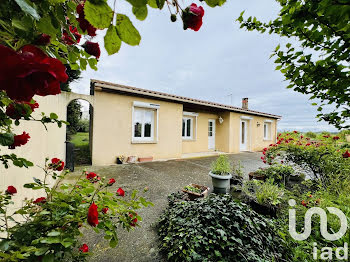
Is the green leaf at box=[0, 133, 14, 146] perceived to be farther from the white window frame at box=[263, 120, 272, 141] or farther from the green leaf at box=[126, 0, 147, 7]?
the white window frame at box=[263, 120, 272, 141]

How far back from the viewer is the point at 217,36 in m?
7.25

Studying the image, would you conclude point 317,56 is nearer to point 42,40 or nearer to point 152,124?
point 42,40

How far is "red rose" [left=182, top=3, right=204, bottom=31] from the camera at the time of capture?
0.59 meters

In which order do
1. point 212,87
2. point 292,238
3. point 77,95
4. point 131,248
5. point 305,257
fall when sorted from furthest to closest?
point 212,87, point 77,95, point 131,248, point 292,238, point 305,257

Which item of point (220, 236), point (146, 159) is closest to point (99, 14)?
point (220, 236)

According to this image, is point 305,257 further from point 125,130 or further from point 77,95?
point 77,95

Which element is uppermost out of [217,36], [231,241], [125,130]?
[217,36]

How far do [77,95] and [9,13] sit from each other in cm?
589

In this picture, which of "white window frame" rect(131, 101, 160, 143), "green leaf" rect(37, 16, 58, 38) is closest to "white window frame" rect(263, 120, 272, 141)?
"white window frame" rect(131, 101, 160, 143)

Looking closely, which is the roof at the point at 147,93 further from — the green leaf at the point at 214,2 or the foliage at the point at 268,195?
the green leaf at the point at 214,2

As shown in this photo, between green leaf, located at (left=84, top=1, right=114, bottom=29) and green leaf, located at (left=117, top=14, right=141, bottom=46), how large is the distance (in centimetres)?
3

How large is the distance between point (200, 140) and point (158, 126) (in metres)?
3.56

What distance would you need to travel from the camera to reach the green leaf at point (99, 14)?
0.43 m

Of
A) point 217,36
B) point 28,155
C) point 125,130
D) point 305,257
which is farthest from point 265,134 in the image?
point 28,155
